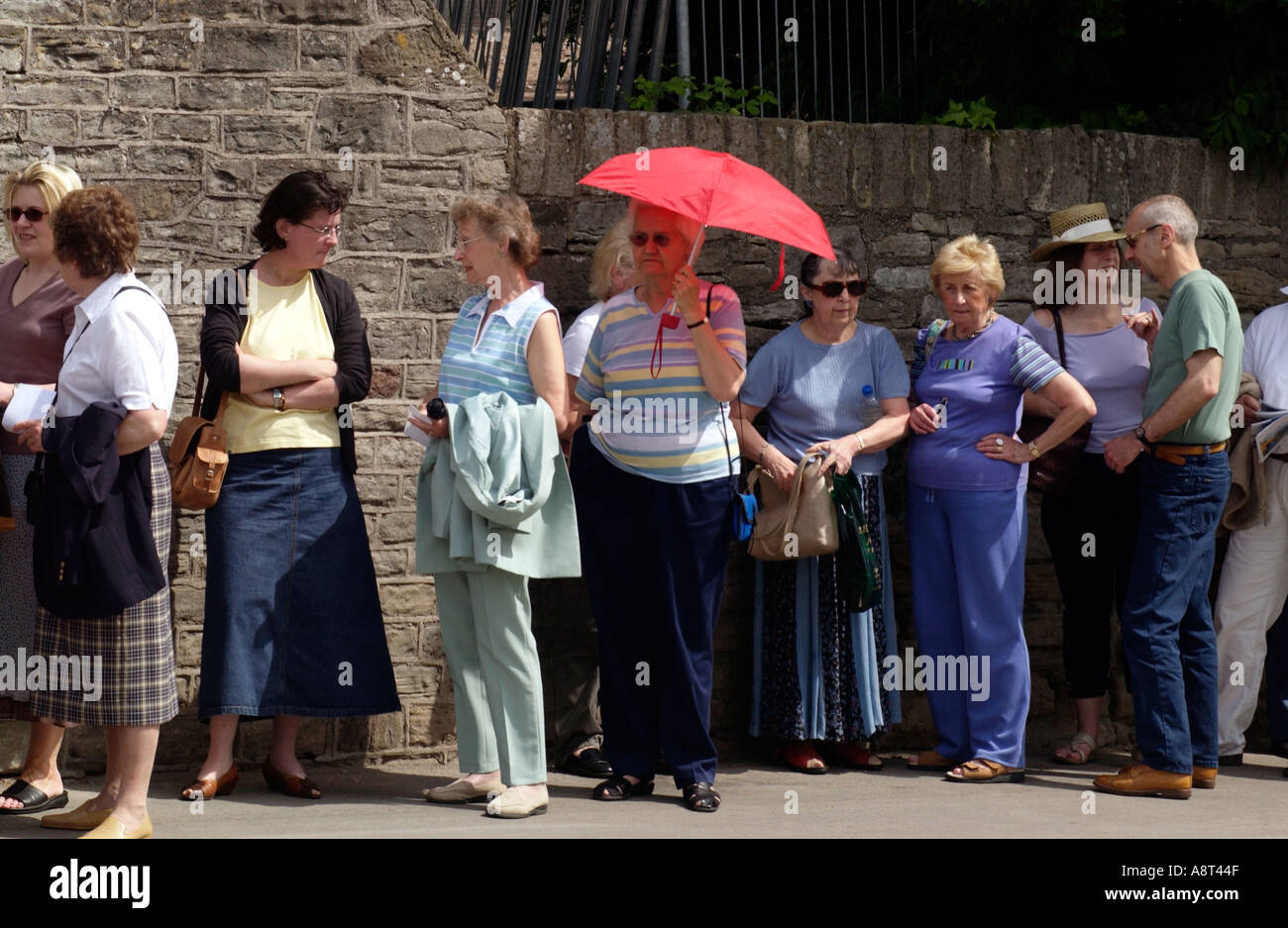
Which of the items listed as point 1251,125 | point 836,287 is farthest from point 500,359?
point 1251,125

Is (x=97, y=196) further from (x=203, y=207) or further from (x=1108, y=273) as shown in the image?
(x=1108, y=273)

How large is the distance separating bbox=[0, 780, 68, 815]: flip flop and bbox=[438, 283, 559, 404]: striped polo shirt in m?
1.95

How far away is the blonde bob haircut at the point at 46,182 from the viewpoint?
5.46m

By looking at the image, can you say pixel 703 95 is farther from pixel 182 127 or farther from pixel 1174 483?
pixel 1174 483

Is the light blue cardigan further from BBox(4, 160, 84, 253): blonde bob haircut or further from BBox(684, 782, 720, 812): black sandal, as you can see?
BBox(4, 160, 84, 253): blonde bob haircut

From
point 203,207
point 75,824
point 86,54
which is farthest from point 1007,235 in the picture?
point 75,824

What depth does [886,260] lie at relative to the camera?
6969mm

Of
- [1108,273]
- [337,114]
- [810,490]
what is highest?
[337,114]

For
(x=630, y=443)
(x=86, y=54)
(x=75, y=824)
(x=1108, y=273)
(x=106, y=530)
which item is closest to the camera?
(x=106, y=530)

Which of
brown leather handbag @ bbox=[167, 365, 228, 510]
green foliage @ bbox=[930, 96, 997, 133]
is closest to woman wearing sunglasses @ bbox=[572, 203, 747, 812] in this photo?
Answer: brown leather handbag @ bbox=[167, 365, 228, 510]

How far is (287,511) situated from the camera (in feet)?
18.5

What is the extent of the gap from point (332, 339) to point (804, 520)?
6.27 feet

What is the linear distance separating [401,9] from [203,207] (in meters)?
1.12

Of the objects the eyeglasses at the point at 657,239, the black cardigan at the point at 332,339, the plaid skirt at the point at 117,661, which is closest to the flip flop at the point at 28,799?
the plaid skirt at the point at 117,661
